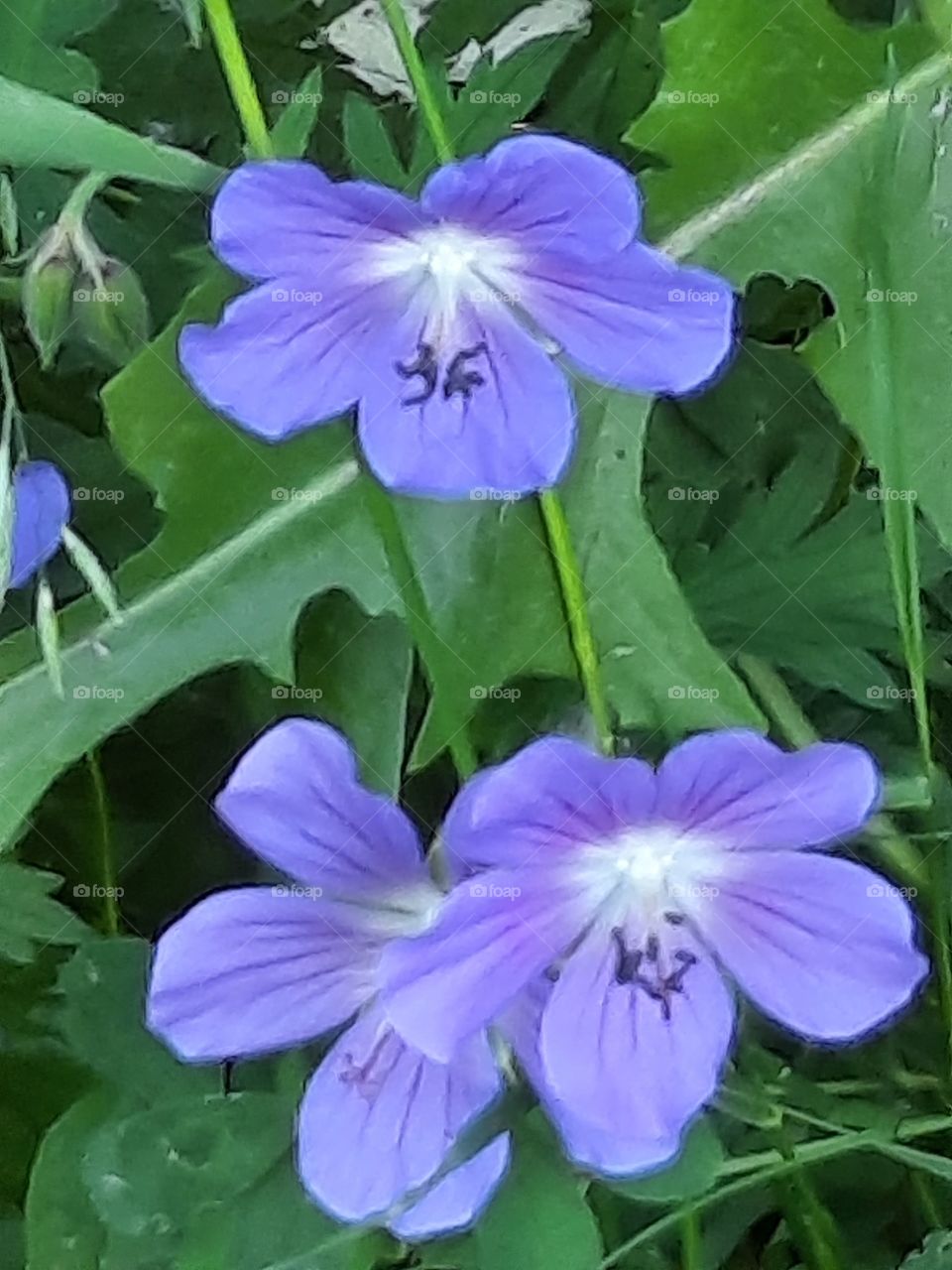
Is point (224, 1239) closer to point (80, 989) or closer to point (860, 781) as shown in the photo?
point (80, 989)

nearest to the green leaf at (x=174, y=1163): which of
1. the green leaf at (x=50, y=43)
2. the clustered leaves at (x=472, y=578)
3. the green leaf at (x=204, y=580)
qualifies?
the clustered leaves at (x=472, y=578)

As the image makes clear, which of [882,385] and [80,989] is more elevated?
[882,385]

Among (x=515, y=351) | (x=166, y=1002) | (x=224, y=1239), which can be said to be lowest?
(x=224, y=1239)

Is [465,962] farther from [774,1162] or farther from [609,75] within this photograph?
[609,75]

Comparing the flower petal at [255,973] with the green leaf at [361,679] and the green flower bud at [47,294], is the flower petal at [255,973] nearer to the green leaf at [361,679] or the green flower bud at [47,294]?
the green leaf at [361,679]

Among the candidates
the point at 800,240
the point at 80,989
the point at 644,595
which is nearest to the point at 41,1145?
the point at 80,989

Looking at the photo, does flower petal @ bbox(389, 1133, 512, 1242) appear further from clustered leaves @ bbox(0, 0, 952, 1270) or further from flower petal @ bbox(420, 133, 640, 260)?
flower petal @ bbox(420, 133, 640, 260)
